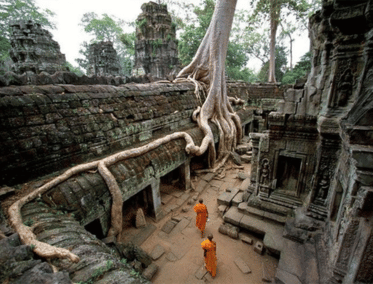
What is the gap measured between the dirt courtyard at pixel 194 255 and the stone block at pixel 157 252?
3 centimetres

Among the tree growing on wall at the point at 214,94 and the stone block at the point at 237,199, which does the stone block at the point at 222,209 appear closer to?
the stone block at the point at 237,199

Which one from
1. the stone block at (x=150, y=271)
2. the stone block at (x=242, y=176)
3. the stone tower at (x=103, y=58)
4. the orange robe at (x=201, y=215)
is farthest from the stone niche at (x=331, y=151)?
the stone tower at (x=103, y=58)

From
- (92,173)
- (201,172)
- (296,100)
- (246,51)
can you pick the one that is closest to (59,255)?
(92,173)

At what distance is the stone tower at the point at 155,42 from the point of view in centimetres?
1633

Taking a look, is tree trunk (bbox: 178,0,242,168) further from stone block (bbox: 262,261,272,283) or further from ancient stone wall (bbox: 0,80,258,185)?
stone block (bbox: 262,261,272,283)

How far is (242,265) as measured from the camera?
3.97m

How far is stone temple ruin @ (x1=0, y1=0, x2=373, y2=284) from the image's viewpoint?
7.72ft

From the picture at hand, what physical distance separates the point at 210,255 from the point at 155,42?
57.5ft

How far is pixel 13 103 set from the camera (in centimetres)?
308

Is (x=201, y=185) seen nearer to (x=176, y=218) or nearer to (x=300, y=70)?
(x=176, y=218)

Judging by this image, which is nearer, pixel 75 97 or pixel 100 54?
pixel 75 97

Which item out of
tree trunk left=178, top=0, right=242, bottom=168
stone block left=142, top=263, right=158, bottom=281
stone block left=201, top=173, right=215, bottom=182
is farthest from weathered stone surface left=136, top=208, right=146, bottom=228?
tree trunk left=178, top=0, right=242, bottom=168

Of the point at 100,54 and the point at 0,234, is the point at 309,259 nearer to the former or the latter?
the point at 0,234

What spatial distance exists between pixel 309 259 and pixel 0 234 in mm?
4833
